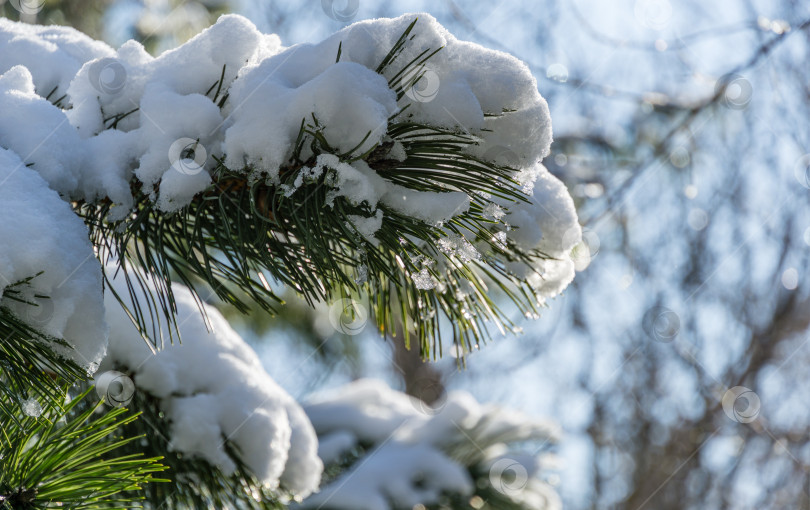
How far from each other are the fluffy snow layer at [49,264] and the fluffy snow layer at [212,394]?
0.34 m

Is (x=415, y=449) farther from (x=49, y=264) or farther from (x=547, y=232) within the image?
(x=49, y=264)

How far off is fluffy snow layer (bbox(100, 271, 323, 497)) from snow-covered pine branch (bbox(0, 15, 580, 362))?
0.83 ft

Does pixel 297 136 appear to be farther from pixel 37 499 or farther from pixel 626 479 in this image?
pixel 626 479

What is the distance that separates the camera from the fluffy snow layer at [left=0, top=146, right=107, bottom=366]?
57 centimetres

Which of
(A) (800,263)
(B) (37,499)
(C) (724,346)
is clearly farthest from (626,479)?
(B) (37,499)

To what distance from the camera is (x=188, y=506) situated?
3.26 ft

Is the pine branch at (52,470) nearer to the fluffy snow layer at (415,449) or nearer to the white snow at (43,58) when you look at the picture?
the white snow at (43,58)

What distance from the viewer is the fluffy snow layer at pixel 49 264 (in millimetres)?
568

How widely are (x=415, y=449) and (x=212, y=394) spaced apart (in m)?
0.95

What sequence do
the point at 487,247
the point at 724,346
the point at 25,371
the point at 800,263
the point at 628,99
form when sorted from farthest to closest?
the point at 724,346
the point at 800,263
the point at 628,99
the point at 487,247
the point at 25,371

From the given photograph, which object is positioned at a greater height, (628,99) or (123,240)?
(123,240)

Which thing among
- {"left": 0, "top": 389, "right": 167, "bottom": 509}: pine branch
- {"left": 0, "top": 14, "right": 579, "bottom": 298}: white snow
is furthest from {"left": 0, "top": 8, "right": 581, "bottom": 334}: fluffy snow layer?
{"left": 0, "top": 389, "right": 167, "bottom": 509}: pine branch

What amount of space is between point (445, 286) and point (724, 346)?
4.74m

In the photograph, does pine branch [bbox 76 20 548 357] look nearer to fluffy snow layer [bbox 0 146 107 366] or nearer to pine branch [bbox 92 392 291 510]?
fluffy snow layer [bbox 0 146 107 366]
